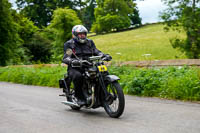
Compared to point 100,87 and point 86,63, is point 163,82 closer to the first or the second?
point 100,87

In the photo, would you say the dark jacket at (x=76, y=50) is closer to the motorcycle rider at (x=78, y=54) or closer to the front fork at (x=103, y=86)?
the motorcycle rider at (x=78, y=54)

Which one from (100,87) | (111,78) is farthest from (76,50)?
(111,78)

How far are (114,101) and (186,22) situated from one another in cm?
1916

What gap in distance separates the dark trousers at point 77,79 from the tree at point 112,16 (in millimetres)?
70172

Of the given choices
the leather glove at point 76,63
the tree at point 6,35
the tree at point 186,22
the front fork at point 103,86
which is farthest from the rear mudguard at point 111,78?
the tree at point 6,35

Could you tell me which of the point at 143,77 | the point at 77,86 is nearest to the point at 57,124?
the point at 77,86

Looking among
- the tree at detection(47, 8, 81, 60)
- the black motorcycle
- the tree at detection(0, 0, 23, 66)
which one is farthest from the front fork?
the tree at detection(47, 8, 81, 60)

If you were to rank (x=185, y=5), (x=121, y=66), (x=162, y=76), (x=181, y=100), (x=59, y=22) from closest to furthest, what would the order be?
(x=181, y=100)
(x=162, y=76)
(x=121, y=66)
(x=185, y=5)
(x=59, y=22)

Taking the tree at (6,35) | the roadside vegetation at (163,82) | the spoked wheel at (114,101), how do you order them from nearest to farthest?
1. the spoked wheel at (114,101)
2. the roadside vegetation at (163,82)
3. the tree at (6,35)

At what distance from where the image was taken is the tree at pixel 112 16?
77125 mm

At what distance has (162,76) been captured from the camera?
991 centimetres

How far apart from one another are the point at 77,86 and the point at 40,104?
6.66ft

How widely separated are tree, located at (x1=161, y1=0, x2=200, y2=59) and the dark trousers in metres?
17.8

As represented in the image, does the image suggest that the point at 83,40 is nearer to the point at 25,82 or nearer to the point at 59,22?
the point at 25,82
